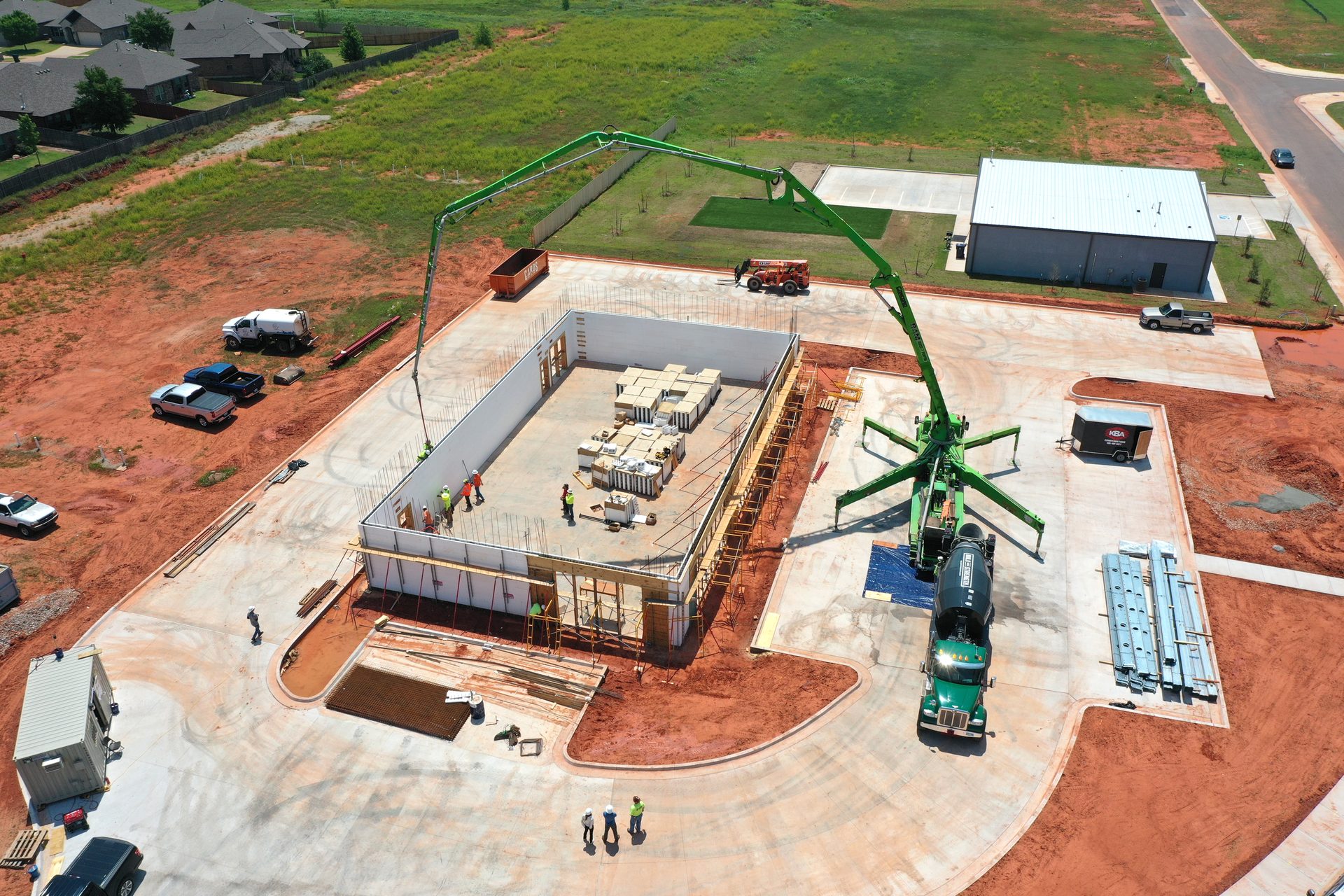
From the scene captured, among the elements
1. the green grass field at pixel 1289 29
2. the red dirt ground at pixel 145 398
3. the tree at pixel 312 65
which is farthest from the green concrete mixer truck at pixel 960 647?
the green grass field at pixel 1289 29

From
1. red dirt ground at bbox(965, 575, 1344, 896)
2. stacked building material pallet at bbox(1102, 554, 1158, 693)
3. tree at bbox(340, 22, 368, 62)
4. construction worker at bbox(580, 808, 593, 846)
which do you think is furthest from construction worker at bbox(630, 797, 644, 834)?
tree at bbox(340, 22, 368, 62)

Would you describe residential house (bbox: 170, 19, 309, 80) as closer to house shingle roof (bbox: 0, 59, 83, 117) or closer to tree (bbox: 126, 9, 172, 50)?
tree (bbox: 126, 9, 172, 50)

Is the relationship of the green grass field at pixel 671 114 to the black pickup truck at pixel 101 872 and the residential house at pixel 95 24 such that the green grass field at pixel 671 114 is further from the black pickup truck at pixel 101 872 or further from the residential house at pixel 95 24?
the black pickup truck at pixel 101 872

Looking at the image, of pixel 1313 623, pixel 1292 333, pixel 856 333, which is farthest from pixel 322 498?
pixel 1292 333

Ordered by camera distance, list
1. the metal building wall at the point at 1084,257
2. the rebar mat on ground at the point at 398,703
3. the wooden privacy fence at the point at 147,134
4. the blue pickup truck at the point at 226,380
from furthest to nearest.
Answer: the wooden privacy fence at the point at 147,134
the metal building wall at the point at 1084,257
the blue pickup truck at the point at 226,380
the rebar mat on ground at the point at 398,703

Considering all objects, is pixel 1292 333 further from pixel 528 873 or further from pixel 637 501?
pixel 528 873

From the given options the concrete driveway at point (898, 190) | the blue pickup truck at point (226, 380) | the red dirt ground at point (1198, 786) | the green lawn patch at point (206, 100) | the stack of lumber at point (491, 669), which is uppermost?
the green lawn patch at point (206, 100)
